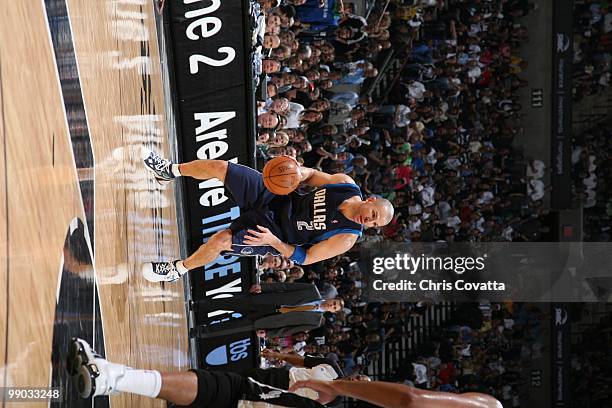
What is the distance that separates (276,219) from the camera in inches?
236

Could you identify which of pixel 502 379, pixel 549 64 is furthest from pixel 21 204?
pixel 549 64

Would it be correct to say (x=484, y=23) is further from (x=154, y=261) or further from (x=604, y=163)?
(x=154, y=261)

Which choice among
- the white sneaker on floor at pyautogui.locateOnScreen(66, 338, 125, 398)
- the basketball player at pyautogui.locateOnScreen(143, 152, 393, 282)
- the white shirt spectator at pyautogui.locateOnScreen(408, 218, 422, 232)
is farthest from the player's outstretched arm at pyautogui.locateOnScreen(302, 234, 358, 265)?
the white shirt spectator at pyautogui.locateOnScreen(408, 218, 422, 232)

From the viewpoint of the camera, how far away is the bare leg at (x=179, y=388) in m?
3.80

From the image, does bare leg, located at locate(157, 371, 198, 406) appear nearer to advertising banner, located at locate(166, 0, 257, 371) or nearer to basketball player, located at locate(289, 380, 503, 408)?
basketball player, located at locate(289, 380, 503, 408)

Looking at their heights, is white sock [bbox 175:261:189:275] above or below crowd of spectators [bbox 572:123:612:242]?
above

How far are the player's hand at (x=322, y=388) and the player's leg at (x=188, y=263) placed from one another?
139 centimetres

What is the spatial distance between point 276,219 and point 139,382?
2.61 metres

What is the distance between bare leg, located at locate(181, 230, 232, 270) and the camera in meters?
5.68

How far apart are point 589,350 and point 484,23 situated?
21.5 feet

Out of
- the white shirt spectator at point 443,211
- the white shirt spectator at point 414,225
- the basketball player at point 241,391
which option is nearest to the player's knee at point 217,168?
the basketball player at point 241,391

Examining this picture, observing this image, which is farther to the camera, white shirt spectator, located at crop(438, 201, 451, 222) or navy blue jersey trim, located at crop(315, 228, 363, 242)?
white shirt spectator, located at crop(438, 201, 451, 222)

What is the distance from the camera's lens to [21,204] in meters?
2.51

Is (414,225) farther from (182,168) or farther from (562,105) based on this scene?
(182,168)
